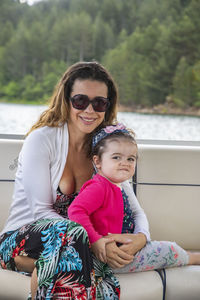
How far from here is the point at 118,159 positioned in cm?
183

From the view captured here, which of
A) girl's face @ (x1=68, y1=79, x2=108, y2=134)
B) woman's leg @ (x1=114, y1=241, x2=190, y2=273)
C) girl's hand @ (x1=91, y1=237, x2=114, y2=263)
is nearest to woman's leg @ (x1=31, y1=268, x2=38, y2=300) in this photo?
girl's hand @ (x1=91, y1=237, x2=114, y2=263)

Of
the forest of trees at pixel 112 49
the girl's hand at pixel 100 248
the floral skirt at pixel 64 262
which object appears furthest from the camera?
the forest of trees at pixel 112 49

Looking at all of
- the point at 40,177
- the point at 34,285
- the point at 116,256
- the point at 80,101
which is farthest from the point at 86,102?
the point at 34,285

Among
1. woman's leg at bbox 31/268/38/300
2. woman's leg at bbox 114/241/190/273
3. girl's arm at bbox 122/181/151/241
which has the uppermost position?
girl's arm at bbox 122/181/151/241

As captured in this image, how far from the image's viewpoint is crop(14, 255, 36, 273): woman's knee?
66.6 inches

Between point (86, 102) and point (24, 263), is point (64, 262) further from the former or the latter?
point (86, 102)

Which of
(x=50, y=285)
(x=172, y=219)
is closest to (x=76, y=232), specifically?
(x=50, y=285)

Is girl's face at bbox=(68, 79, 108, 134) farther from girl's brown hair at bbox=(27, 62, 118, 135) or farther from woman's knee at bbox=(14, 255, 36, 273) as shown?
woman's knee at bbox=(14, 255, 36, 273)

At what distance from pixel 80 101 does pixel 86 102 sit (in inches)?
1.2

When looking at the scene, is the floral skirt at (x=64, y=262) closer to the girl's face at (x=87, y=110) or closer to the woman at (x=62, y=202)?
the woman at (x=62, y=202)

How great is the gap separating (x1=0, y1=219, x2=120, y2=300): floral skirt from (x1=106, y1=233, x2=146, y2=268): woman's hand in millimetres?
56

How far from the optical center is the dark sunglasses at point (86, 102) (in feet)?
6.30

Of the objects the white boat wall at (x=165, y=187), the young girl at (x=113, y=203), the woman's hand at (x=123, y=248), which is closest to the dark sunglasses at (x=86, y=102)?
the young girl at (x=113, y=203)

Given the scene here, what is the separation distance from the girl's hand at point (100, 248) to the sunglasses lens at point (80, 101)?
2.17ft
